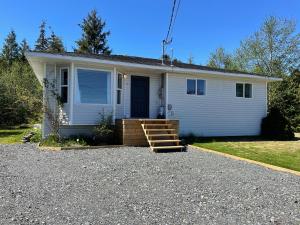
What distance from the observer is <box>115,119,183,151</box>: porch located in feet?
37.4

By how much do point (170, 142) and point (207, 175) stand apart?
154 inches

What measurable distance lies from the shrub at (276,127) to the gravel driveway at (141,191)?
7618 mm

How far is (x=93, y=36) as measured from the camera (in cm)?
4388

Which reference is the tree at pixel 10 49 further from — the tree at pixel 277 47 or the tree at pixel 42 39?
the tree at pixel 277 47

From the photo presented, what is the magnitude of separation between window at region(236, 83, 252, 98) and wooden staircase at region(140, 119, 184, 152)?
5364 millimetres

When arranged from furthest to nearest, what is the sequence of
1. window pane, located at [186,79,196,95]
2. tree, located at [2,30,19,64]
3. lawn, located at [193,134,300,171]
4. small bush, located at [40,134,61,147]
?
tree, located at [2,30,19,64] < window pane, located at [186,79,196,95] < small bush, located at [40,134,61,147] < lawn, located at [193,134,300,171]

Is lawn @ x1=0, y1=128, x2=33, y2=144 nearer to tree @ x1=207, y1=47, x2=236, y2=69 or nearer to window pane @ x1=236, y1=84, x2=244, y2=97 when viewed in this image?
window pane @ x1=236, y1=84, x2=244, y2=97

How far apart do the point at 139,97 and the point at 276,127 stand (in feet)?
23.7

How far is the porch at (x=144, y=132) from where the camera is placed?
37.4ft

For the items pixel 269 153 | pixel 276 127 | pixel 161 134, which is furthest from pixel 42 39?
pixel 269 153

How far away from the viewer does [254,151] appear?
11.0 metres

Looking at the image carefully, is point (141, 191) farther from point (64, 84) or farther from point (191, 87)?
point (191, 87)

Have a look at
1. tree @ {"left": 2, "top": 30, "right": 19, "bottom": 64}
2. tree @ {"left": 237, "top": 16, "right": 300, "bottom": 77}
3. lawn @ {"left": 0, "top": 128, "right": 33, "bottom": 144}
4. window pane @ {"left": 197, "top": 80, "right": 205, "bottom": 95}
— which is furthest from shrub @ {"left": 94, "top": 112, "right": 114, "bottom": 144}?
tree @ {"left": 2, "top": 30, "right": 19, "bottom": 64}

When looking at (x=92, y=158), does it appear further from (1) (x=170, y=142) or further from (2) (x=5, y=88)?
(2) (x=5, y=88)
